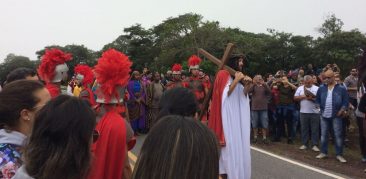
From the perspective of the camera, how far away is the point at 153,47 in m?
65.0

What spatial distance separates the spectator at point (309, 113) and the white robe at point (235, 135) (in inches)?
206

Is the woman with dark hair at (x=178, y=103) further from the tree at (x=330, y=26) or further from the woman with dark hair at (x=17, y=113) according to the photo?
the tree at (x=330, y=26)

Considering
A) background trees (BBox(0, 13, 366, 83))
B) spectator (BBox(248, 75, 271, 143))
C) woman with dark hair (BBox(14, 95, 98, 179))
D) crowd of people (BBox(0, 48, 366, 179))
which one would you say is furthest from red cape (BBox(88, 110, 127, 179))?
background trees (BBox(0, 13, 366, 83))

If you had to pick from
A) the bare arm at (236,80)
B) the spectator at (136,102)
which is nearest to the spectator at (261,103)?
the spectator at (136,102)

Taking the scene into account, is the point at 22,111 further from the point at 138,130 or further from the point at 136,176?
the point at 138,130

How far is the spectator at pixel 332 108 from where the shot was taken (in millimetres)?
9164

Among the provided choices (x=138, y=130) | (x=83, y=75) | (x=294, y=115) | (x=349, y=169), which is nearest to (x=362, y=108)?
(x=349, y=169)

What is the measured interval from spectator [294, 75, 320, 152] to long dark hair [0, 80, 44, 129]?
27.9 ft

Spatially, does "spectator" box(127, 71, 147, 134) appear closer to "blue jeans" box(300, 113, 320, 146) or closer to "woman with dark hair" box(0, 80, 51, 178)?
"blue jeans" box(300, 113, 320, 146)

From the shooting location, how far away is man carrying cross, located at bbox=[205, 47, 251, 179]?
5344mm

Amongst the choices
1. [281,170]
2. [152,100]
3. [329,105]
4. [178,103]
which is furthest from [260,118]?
[178,103]

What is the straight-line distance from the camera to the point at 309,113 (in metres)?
10.4

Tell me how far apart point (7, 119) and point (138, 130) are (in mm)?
11007

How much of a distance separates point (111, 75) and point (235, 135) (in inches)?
88.3
